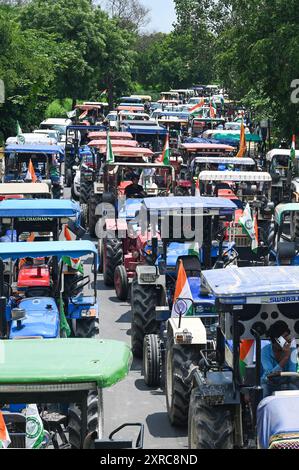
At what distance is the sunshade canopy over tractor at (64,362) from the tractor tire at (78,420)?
443 millimetres

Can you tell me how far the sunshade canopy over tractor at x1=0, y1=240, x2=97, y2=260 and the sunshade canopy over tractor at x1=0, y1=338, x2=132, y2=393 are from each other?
12.1 feet

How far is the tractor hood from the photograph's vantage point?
479 inches

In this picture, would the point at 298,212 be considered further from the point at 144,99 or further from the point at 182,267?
the point at 144,99

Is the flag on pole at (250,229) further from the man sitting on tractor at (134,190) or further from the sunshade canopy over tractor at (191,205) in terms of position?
the man sitting on tractor at (134,190)

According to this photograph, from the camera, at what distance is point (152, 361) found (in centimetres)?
1350

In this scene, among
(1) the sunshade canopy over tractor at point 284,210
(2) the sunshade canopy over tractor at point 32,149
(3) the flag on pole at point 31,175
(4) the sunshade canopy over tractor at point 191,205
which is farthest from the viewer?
(2) the sunshade canopy over tractor at point 32,149

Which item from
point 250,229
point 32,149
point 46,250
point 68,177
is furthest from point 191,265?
point 68,177

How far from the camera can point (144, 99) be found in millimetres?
63219

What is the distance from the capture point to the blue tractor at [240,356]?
30.5ft

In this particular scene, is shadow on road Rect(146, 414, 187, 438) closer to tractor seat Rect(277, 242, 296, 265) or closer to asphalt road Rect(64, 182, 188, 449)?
asphalt road Rect(64, 182, 188, 449)

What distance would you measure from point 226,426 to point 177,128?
35.4 m

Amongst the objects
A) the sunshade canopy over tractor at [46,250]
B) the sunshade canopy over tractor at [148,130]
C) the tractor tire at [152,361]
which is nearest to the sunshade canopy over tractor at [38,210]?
the sunshade canopy over tractor at [46,250]

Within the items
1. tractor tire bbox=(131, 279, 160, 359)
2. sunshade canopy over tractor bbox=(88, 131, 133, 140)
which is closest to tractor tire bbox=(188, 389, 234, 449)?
tractor tire bbox=(131, 279, 160, 359)

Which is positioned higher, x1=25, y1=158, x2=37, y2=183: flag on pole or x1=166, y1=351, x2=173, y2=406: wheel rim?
x1=25, y1=158, x2=37, y2=183: flag on pole
